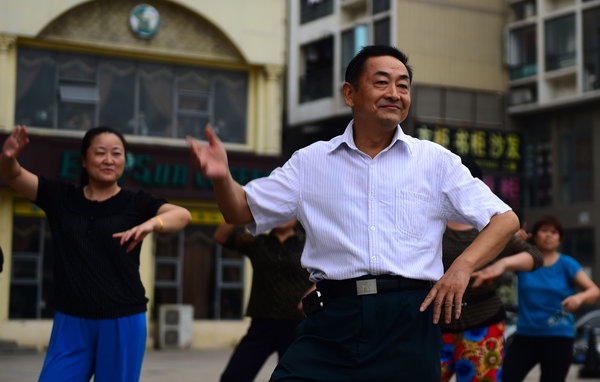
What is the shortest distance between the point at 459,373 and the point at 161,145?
17804 mm

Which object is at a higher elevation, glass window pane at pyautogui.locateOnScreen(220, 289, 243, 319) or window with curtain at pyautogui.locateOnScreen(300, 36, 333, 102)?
window with curtain at pyautogui.locateOnScreen(300, 36, 333, 102)

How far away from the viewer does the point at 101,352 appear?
6.09 m

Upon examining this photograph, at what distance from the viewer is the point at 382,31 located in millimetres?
32719

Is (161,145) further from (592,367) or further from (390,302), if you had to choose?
(390,302)

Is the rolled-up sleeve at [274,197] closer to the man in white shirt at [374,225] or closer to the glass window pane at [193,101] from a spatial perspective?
the man in white shirt at [374,225]

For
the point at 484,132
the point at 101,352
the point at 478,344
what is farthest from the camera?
the point at 484,132

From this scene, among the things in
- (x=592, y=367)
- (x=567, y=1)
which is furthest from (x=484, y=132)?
(x=592, y=367)

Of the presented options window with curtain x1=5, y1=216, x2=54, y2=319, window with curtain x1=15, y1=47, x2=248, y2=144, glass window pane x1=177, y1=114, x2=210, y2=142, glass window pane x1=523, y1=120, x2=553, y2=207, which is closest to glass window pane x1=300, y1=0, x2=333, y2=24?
glass window pane x1=523, y1=120, x2=553, y2=207

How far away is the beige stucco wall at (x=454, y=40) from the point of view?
32125 millimetres

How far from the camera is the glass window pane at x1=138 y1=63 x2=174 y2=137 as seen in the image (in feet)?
81.8

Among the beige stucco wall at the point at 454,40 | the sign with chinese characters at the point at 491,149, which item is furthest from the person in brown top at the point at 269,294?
the beige stucco wall at the point at 454,40

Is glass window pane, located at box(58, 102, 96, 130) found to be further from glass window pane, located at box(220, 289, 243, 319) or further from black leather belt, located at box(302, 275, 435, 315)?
black leather belt, located at box(302, 275, 435, 315)

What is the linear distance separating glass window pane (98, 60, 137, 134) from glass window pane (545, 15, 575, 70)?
12.9 metres

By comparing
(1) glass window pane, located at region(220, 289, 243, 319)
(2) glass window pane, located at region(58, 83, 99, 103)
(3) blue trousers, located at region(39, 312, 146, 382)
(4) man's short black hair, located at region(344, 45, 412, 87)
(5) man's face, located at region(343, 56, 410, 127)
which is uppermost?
(2) glass window pane, located at region(58, 83, 99, 103)
